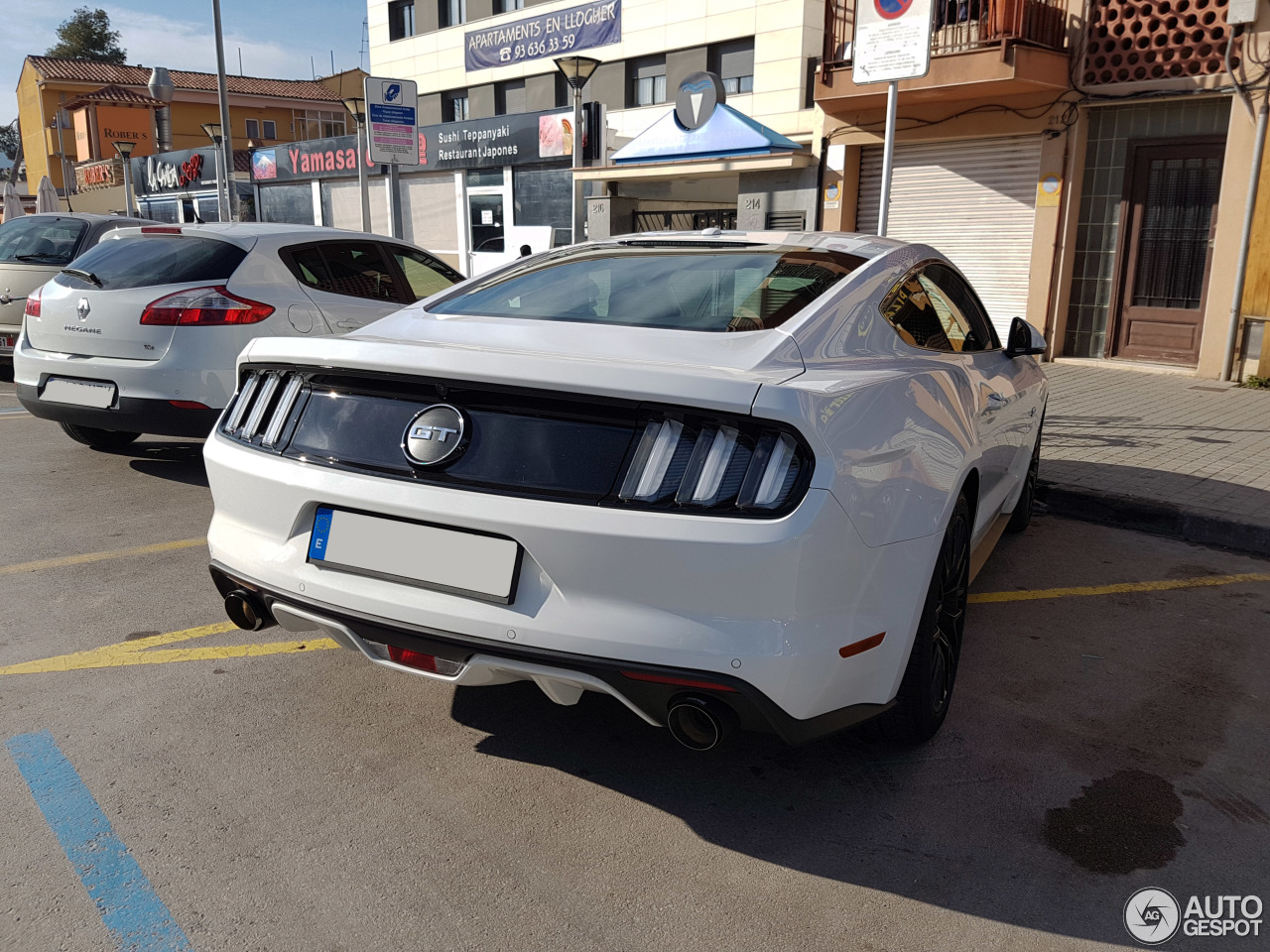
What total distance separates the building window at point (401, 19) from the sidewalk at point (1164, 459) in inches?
983

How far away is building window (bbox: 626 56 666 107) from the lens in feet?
72.8

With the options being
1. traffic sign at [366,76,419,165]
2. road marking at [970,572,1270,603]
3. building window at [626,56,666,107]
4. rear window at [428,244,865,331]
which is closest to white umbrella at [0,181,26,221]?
traffic sign at [366,76,419,165]

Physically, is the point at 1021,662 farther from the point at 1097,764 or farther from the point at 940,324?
the point at 940,324

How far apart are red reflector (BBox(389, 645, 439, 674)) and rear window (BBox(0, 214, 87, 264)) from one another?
8.37m

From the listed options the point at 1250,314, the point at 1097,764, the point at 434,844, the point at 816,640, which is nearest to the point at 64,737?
the point at 434,844

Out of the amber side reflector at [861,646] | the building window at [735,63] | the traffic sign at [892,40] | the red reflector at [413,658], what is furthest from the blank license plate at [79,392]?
the building window at [735,63]

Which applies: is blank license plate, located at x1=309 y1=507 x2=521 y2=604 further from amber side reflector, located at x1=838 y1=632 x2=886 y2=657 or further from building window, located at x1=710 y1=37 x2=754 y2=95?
building window, located at x1=710 y1=37 x2=754 y2=95

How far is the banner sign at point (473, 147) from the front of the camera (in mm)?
20719

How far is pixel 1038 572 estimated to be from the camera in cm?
491

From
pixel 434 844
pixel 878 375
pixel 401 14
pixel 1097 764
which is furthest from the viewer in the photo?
pixel 401 14

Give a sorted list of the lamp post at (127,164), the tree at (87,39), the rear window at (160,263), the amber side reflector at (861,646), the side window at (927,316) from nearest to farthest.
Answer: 1. the amber side reflector at (861,646)
2. the side window at (927,316)
3. the rear window at (160,263)
4. the lamp post at (127,164)
5. the tree at (87,39)

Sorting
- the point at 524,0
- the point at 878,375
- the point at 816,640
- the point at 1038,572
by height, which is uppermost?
the point at 524,0

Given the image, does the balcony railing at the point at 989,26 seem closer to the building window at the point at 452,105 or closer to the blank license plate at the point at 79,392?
the blank license plate at the point at 79,392

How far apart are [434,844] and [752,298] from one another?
1735 mm
